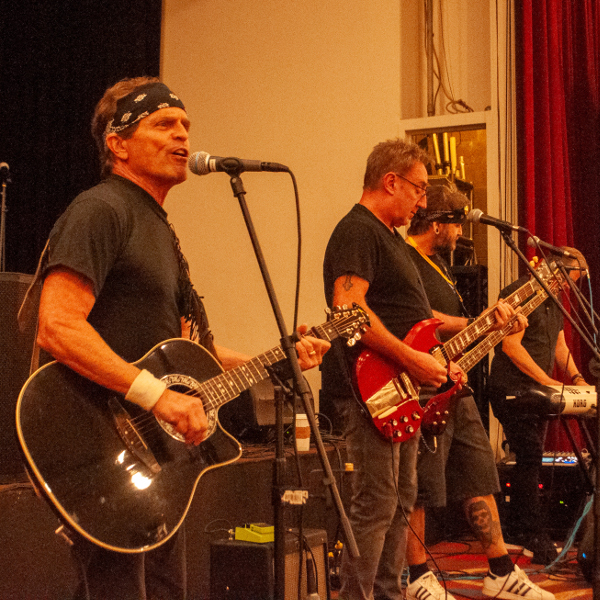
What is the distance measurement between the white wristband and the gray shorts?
5.80 feet

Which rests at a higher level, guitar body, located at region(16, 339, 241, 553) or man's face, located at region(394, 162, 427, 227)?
man's face, located at region(394, 162, 427, 227)

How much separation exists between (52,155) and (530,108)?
3.54 meters

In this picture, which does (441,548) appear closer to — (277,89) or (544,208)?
(544,208)

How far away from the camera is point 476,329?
136 inches

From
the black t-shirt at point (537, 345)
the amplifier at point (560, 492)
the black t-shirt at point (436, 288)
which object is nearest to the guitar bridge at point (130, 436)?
the black t-shirt at point (436, 288)

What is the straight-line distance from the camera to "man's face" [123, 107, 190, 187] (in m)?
2.16

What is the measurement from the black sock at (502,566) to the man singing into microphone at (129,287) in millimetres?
1805

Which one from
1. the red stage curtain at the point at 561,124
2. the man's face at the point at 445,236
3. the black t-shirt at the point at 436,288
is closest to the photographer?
the black t-shirt at the point at 436,288

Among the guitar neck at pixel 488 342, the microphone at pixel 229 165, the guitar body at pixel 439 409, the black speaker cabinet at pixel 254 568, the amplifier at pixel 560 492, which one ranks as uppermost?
the microphone at pixel 229 165

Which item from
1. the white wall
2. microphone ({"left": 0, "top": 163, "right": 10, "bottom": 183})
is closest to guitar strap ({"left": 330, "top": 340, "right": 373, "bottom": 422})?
microphone ({"left": 0, "top": 163, "right": 10, "bottom": 183})

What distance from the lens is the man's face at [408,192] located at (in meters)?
3.18

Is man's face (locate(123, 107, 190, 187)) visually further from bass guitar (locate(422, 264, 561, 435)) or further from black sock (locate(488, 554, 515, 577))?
black sock (locate(488, 554, 515, 577))

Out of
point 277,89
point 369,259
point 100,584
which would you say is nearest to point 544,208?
point 277,89

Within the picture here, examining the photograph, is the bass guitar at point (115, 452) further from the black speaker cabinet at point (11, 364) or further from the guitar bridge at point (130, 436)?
the black speaker cabinet at point (11, 364)
